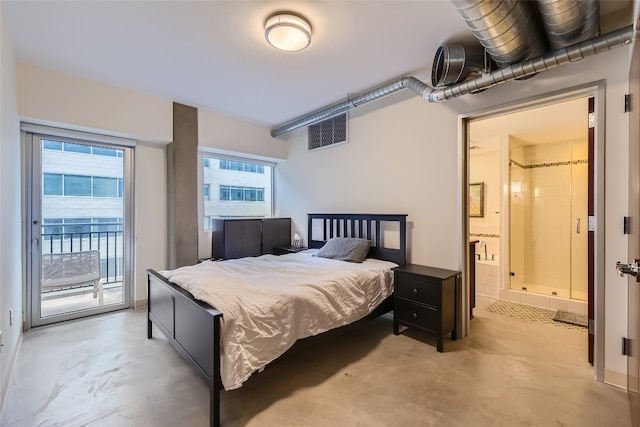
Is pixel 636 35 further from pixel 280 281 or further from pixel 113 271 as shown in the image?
pixel 113 271

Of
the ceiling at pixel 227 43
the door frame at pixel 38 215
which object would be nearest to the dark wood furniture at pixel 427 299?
the ceiling at pixel 227 43

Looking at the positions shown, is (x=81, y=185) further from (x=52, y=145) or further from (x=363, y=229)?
(x=363, y=229)

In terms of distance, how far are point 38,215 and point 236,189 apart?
2443mm

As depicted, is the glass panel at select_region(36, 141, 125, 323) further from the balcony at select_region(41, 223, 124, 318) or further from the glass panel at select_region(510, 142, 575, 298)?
the glass panel at select_region(510, 142, 575, 298)

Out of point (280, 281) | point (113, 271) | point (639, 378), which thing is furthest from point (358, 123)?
point (113, 271)

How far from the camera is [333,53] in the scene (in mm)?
2588

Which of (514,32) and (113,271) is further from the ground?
(514,32)

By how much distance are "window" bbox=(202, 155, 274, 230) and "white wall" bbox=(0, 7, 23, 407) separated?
6.76 feet

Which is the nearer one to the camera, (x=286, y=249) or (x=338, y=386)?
(x=338, y=386)

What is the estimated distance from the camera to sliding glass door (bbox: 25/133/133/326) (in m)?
3.15

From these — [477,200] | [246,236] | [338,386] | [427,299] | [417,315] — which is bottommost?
[338,386]

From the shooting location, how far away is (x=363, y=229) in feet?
12.3

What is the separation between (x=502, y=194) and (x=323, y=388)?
A: 3.78 meters

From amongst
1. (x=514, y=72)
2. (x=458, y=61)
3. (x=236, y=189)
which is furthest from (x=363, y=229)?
(x=236, y=189)
